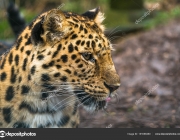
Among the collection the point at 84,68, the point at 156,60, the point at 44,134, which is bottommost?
the point at 44,134

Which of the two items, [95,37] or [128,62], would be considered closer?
[95,37]

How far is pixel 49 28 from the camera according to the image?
455 cm

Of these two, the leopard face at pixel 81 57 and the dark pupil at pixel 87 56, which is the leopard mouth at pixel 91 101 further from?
the dark pupil at pixel 87 56

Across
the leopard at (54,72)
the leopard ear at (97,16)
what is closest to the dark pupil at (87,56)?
the leopard at (54,72)

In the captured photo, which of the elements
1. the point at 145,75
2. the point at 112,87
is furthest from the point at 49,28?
the point at 145,75

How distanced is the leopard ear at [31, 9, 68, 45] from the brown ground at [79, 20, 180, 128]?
2721 millimetres

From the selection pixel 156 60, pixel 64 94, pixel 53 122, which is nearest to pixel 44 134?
pixel 53 122

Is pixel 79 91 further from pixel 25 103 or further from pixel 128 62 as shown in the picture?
pixel 128 62

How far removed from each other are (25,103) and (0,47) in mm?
1646

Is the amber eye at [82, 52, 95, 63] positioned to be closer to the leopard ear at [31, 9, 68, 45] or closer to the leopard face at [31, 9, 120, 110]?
the leopard face at [31, 9, 120, 110]

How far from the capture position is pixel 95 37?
471 centimetres

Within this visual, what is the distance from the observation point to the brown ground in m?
7.34

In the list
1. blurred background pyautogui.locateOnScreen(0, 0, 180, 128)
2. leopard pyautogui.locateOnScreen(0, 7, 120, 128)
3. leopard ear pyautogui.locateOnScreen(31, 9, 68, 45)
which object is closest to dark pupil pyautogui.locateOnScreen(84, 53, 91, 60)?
leopard pyautogui.locateOnScreen(0, 7, 120, 128)

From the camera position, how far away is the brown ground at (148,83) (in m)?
7.34
